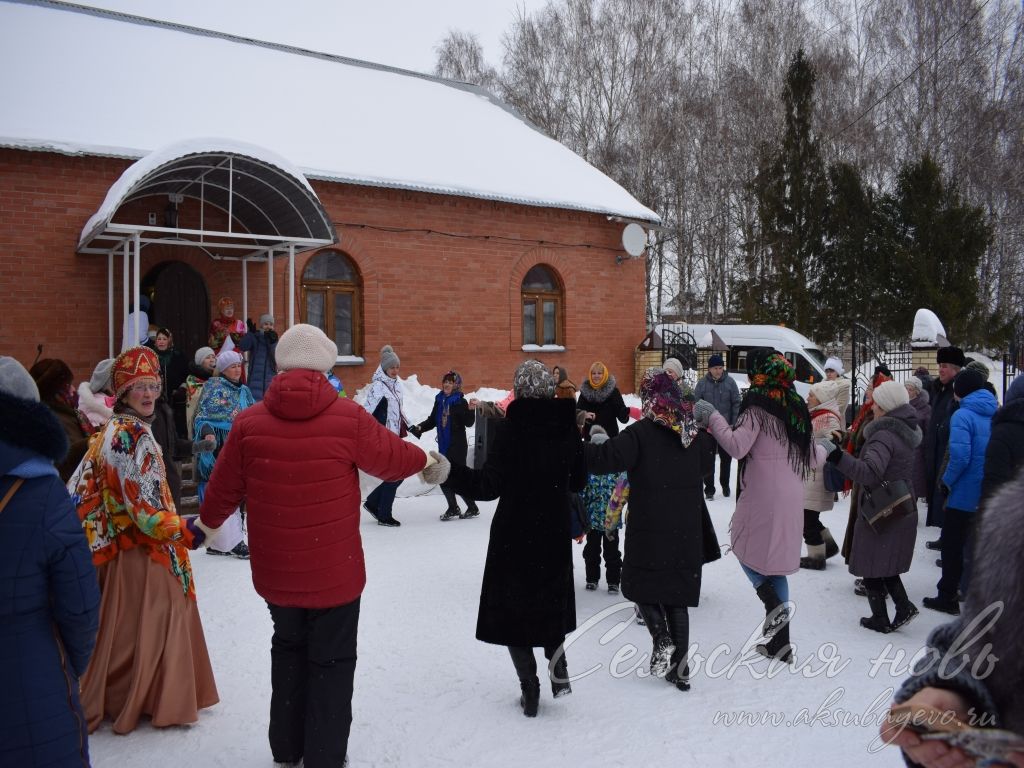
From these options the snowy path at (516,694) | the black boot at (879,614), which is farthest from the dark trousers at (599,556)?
the black boot at (879,614)

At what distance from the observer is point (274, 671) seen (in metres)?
3.40

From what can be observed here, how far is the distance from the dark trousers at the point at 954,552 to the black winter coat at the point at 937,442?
126cm

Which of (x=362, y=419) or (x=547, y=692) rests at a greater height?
(x=362, y=419)

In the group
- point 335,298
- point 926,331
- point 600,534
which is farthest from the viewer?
point 926,331

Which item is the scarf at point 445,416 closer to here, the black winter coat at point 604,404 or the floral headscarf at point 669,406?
the black winter coat at point 604,404

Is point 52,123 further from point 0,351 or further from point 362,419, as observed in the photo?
point 362,419

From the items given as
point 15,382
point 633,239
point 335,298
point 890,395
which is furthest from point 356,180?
point 15,382

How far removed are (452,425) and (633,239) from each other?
30.0 feet

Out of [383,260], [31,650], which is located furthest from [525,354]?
[31,650]

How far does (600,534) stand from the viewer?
6.21 m

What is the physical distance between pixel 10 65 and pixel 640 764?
1368 centimetres

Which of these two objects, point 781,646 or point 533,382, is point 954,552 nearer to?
point 781,646

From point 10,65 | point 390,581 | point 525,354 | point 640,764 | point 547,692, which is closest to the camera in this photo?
point 640,764

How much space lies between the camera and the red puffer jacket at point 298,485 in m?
3.26
